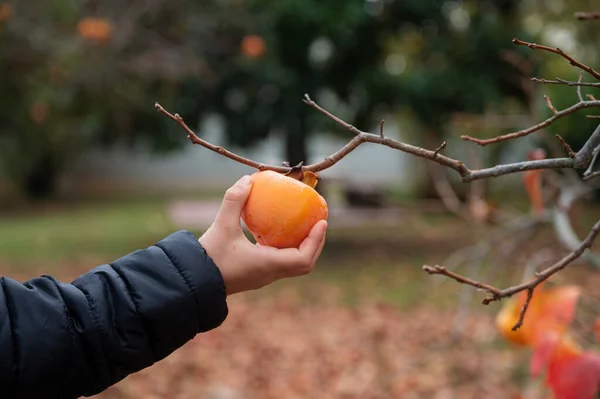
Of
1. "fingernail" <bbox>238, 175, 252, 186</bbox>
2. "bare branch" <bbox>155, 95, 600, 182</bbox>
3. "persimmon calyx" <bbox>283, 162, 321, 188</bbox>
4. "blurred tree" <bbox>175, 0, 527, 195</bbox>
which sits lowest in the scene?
"blurred tree" <bbox>175, 0, 527, 195</bbox>

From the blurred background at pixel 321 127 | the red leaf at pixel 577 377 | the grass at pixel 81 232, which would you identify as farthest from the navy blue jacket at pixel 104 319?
the grass at pixel 81 232

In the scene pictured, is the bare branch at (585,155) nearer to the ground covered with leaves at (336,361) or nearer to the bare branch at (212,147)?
the bare branch at (212,147)

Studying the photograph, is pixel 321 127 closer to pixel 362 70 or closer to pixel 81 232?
pixel 362 70

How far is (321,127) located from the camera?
902 centimetres

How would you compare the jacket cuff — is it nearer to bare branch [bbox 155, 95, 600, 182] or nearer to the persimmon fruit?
the persimmon fruit

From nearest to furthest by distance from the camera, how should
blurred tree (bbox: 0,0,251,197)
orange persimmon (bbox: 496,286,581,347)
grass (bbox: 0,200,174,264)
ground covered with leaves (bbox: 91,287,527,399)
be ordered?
orange persimmon (bbox: 496,286,581,347) → ground covered with leaves (bbox: 91,287,527,399) → blurred tree (bbox: 0,0,251,197) → grass (bbox: 0,200,174,264)

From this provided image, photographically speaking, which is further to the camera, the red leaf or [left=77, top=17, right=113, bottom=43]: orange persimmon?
[left=77, top=17, right=113, bottom=43]: orange persimmon

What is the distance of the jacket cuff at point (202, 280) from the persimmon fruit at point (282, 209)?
98mm

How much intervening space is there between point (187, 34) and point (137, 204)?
927cm

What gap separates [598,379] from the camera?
1.69m

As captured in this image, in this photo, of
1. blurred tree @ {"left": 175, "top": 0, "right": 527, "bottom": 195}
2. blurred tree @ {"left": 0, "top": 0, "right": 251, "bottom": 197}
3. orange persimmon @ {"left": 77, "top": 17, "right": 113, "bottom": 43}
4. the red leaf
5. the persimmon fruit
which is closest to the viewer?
the persimmon fruit

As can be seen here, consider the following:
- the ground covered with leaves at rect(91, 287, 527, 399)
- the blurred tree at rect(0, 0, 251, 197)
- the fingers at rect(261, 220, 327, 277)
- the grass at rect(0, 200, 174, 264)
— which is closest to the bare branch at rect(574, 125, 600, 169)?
the fingers at rect(261, 220, 327, 277)

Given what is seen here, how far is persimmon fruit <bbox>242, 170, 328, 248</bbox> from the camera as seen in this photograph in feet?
3.91

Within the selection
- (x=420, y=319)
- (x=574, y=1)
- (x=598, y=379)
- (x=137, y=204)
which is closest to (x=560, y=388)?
(x=598, y=379)
